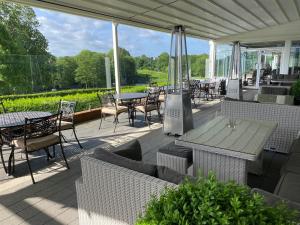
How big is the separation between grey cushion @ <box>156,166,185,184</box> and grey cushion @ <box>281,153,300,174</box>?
4.53 feet

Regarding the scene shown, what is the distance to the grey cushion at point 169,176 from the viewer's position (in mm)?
1343

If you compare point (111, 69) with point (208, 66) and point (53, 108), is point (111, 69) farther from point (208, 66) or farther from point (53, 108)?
point (208, 66)

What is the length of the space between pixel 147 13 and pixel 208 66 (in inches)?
358

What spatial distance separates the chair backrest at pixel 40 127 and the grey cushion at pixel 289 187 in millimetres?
2836

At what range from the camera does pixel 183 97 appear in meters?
4.61

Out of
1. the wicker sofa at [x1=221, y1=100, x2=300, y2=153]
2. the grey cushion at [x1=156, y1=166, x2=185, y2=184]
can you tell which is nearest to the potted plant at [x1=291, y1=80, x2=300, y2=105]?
the wicker sofa at [x1=221, y1=100, x2=300, y2=153]

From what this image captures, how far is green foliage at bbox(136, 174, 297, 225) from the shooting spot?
2.75ft

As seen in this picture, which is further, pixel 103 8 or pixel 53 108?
pixel 53 108

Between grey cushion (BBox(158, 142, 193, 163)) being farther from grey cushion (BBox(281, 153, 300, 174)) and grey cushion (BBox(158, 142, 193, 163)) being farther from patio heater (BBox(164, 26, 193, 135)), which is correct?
patio heater (BBox(164, 26, 193, 135))

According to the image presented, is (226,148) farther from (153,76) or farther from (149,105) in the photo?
(153,76)

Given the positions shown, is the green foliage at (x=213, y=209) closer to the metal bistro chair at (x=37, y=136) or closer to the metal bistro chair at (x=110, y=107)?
the metal bistro chair at (x=37, y=136)

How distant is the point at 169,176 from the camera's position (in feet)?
4.58

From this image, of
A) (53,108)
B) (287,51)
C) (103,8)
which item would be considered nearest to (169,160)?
(103,8)

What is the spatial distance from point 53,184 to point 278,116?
3.48 m
